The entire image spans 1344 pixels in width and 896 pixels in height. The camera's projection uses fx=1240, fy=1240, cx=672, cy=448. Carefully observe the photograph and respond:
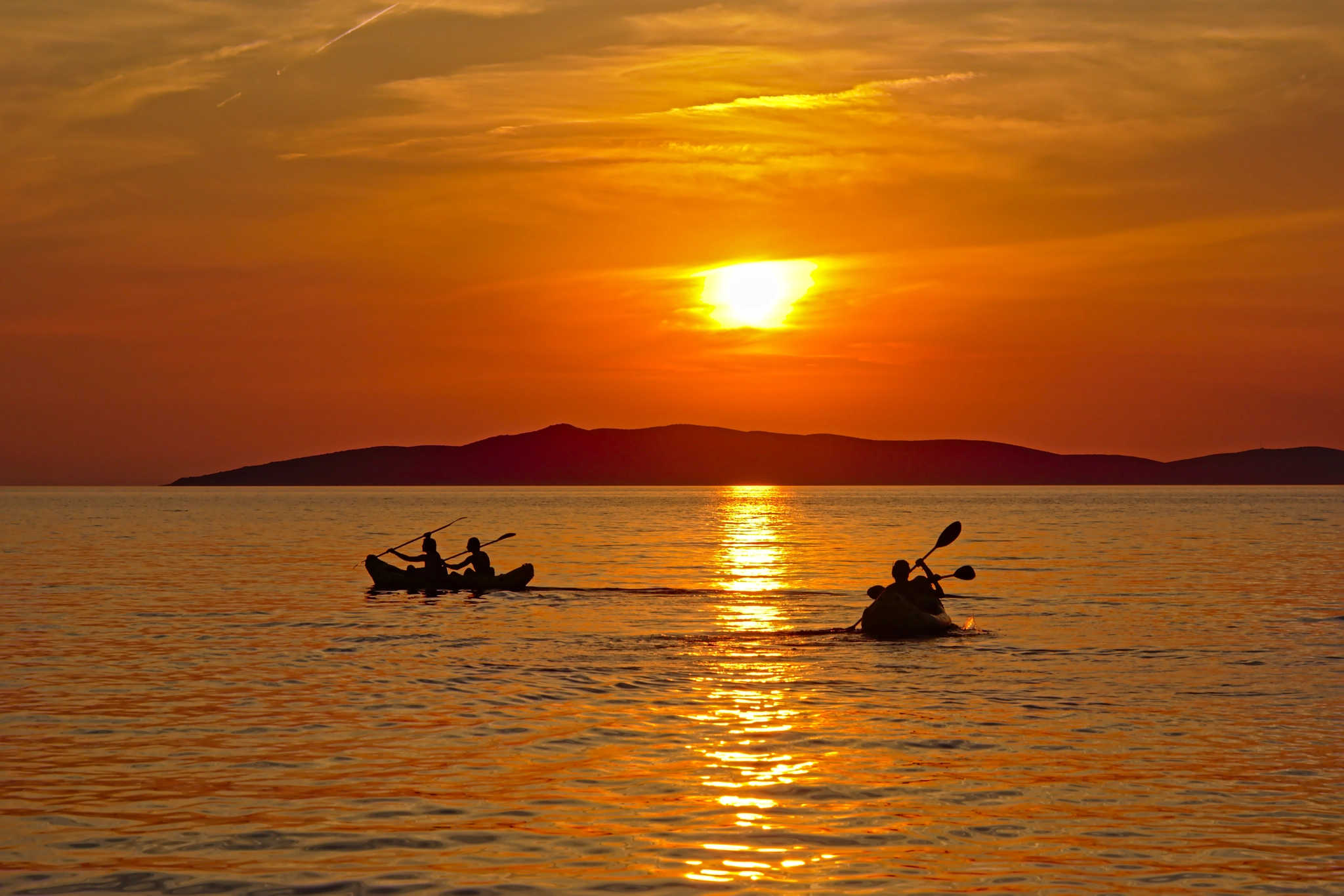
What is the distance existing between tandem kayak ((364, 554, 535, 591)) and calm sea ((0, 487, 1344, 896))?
2.17 meters

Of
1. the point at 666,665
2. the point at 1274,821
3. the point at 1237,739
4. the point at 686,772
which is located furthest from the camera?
the point at 666,665

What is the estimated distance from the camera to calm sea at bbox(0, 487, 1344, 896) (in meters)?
11.8

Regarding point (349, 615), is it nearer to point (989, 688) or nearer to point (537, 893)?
point (989, 688)

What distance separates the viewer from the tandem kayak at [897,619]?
31125mm

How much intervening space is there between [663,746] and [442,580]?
3063 cm

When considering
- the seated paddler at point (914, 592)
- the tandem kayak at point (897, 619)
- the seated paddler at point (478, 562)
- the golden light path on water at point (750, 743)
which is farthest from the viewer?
the seated paddler at point (478, 562)

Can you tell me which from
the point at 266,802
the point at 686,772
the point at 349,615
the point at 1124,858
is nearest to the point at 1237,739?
the point at 1124,858

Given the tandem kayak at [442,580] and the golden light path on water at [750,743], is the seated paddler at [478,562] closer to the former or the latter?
the tandem kayak at [442,580]

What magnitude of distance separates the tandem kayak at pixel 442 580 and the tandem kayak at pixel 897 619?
1799 cm

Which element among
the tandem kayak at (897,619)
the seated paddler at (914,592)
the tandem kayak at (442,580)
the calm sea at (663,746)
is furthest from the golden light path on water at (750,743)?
the tandem kayak at (442,580)

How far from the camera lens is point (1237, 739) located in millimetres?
17922

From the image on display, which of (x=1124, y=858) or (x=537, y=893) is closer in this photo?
(x=537, y=893)

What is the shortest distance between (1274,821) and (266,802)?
1111 centimetres

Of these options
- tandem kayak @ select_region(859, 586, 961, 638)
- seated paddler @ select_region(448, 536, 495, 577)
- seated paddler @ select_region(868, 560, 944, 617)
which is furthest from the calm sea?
seated paddler @ select_region(448, 536, 495, 577)
